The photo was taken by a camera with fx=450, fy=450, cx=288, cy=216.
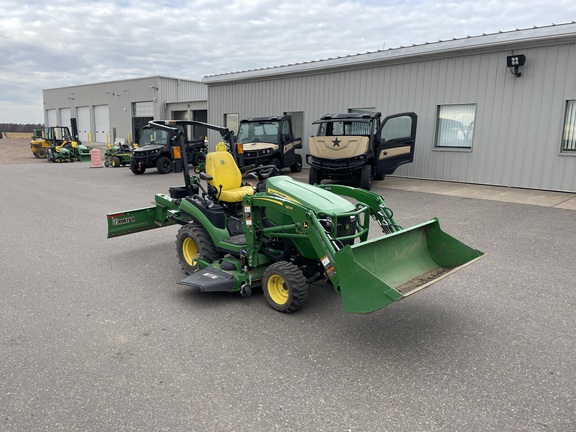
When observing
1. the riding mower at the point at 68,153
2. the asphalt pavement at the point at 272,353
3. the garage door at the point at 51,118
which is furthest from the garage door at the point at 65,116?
the asphalt pavement at the point at 272,353

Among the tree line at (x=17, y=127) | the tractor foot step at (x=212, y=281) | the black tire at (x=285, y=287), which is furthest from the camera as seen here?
the tree line at (x=17, y=127)

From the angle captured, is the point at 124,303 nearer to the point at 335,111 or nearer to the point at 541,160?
the point at 541,160

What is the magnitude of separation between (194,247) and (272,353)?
7.11 ft

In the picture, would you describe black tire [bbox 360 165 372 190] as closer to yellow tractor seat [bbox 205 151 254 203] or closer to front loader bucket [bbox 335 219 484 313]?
yellow tractor seat [bbox 205 151 254 203]

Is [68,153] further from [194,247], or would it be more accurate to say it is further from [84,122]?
[194,247]

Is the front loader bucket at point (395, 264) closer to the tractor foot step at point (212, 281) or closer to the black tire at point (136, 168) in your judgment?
the tractor foot step at point (212, 281)

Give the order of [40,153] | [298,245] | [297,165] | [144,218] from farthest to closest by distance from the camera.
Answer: [40,153]
[297,165]
[144,218]
[298,245]

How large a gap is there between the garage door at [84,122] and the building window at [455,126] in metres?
33.8

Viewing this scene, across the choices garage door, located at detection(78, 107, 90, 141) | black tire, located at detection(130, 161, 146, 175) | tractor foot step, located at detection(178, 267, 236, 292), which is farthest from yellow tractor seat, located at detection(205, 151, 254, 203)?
garage door, located at detection(78, 107, 90, 141)

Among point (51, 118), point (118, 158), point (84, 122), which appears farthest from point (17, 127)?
point (118, 158)

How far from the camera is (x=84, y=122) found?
39625 mm

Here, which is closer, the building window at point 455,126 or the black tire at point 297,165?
the building window at point 455,126

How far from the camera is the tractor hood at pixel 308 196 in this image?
4.08m

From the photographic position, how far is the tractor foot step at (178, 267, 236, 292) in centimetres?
421
